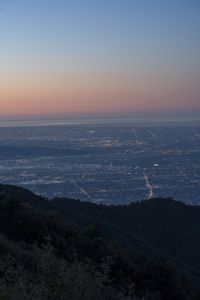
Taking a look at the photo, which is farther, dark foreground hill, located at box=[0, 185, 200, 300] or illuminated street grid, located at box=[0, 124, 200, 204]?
illuminated street grid, located at box=[0, 124, 200, 204]

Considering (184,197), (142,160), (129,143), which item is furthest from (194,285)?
(129,143)

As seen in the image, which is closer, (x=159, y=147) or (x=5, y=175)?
(x=5, y=175)

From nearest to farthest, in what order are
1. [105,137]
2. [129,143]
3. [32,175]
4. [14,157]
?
[32,175] < [14,157] < [129,143] < [105,137]

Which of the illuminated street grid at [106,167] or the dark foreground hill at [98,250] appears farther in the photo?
the illuminated street grid at [106,167]

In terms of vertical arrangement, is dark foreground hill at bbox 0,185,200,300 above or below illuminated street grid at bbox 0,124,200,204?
above

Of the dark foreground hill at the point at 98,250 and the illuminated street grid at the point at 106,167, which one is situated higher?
the dark foreground hill at the point at 98,250

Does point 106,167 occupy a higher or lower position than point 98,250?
lower

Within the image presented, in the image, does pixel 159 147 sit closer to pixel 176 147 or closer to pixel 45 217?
pixel 176 147

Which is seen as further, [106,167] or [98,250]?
[106,167]
